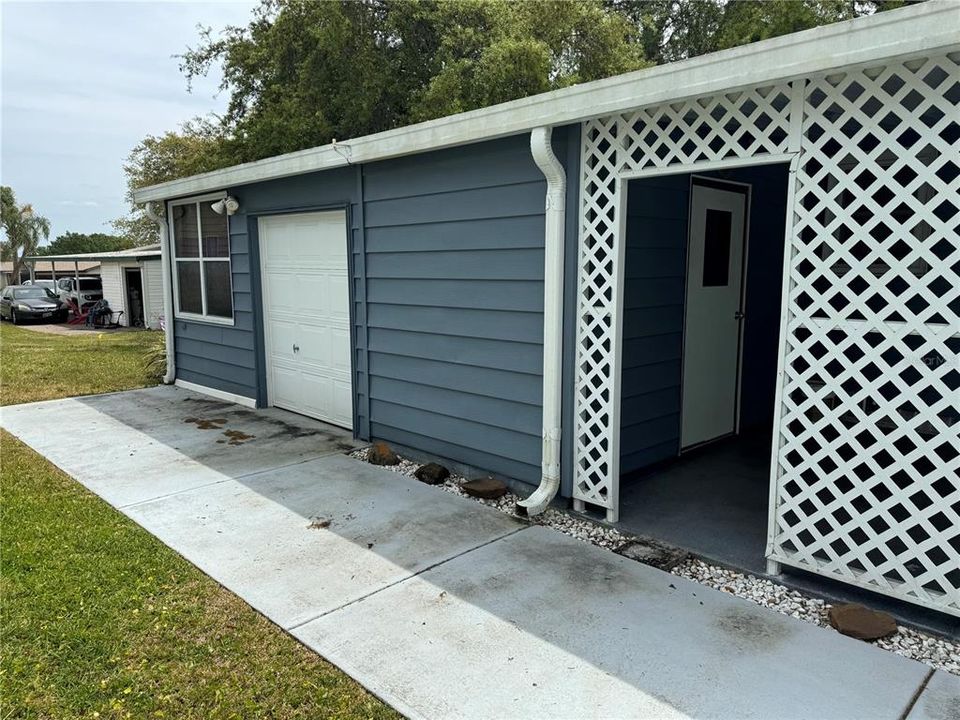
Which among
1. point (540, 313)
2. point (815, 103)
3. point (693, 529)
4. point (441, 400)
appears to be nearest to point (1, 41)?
point (441, 400)

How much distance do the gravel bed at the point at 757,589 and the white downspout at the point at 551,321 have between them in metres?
0.16

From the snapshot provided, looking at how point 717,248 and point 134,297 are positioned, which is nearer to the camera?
point 717,248

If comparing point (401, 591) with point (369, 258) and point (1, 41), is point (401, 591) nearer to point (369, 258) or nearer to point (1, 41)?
point (369, 258)

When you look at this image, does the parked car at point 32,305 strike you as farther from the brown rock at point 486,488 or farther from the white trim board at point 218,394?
the brown rock at point 486,488

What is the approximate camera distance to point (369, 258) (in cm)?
532

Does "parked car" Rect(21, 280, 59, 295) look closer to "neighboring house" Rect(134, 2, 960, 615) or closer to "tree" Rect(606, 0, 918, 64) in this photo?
"neighboring house" Rect(134, 2, 960, 615)

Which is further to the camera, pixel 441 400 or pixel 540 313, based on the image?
pixel 441 400

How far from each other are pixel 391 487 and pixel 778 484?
2439 millimetres

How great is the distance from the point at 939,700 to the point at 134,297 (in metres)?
20.2

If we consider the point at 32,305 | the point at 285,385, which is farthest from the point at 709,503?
the point at 32,305

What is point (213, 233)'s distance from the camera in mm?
7289

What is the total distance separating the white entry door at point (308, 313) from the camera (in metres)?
5.87

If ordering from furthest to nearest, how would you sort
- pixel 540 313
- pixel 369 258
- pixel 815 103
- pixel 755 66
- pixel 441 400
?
1. pixel 369 258
2. pixel 441 400
3. pixel 540 313
4. pixel 815 103
5. pixel 755 66

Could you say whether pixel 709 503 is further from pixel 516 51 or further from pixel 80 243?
pixel 80 243
